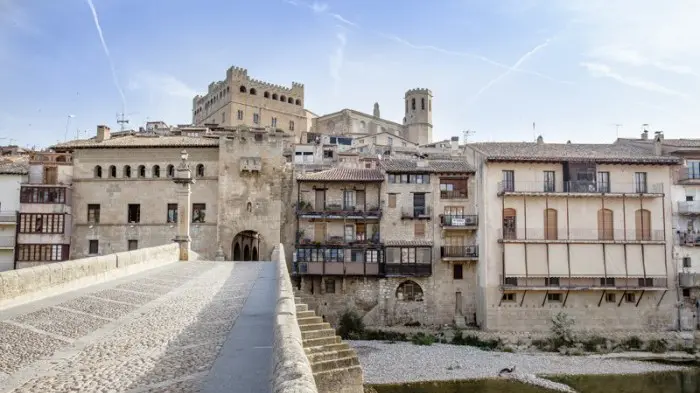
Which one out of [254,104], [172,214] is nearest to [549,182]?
[172,214]

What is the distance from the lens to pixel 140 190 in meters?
38.4

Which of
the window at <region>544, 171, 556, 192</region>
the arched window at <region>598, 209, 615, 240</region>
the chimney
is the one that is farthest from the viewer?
the chimney

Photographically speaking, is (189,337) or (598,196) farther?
(598,196)

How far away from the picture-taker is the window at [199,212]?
38000mm

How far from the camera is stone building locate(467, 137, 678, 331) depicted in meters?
34.8

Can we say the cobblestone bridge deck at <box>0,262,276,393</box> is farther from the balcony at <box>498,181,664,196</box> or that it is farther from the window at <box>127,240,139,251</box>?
the window at <box>127,240,139,251</box>

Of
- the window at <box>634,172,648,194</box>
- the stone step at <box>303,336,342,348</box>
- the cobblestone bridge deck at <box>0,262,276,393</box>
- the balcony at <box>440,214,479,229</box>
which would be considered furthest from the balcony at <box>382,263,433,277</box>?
the stone step at <box>303,336,342,348</box>

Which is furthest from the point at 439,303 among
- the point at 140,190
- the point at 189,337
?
the point at 189,337

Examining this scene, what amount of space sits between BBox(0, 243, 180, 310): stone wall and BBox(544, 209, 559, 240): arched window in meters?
24.1

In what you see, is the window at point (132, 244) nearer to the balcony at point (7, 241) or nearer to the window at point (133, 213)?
the window at point (133, 213)

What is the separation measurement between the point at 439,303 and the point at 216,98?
179 feet

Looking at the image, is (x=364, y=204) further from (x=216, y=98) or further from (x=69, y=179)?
(x=216, y=98)

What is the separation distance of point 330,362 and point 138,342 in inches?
121

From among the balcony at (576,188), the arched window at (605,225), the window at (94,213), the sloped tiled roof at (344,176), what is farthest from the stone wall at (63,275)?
the arched window at (605,225)
